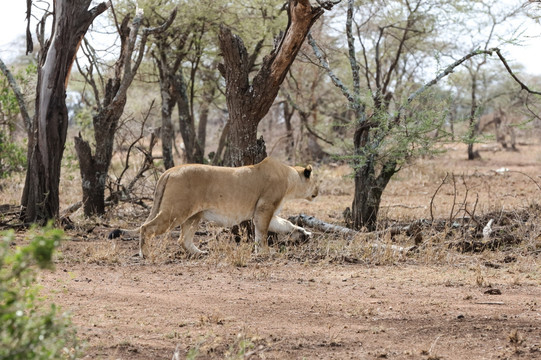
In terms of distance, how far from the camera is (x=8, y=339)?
9.55 ft

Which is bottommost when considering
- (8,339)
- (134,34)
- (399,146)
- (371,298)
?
(371,298)

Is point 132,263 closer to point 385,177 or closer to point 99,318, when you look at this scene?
point 99,318

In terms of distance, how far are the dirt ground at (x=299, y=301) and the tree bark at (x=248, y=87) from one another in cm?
129

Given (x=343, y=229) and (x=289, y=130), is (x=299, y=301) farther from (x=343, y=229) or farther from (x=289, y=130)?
(x=289, y=130)

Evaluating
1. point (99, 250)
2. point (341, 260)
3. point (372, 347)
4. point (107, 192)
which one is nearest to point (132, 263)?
point (99, 250)

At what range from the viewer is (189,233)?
27.7 feet

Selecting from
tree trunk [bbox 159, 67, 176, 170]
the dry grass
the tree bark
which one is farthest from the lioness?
tree trunk [bbox 159, 67, 176, 170]

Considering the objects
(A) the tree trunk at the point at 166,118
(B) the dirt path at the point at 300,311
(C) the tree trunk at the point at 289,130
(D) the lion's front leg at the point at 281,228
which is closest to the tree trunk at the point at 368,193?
(D) the lion's front leg at the point at 281,228

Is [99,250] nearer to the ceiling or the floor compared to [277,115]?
nearer to the floor

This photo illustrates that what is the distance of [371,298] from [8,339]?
398 centimetres

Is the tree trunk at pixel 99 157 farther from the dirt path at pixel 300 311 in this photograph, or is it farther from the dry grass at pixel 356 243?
the dirt path at pixel 300 311

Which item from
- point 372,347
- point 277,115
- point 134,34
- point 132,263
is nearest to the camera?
point 372,347

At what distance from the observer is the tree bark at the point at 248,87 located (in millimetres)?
9336

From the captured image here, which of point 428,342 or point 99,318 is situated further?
point 99,318
